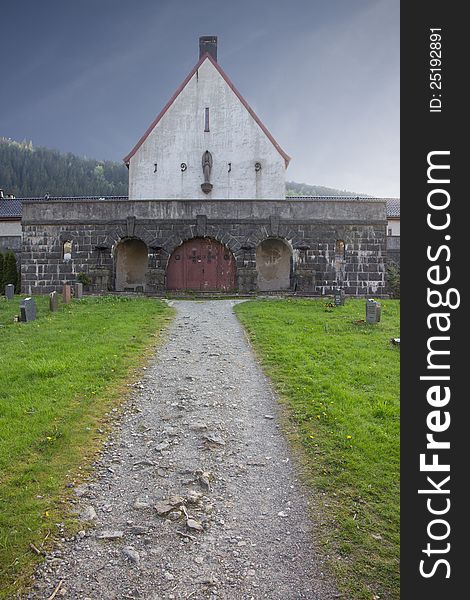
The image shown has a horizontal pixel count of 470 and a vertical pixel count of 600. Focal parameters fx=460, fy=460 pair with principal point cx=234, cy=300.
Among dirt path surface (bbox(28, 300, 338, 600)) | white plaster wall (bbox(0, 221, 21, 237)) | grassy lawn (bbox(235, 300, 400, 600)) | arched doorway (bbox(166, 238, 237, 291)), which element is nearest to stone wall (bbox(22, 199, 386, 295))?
arched doorway (bbox(166, 238, 237, 291))

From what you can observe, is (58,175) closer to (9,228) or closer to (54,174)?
(54,174)

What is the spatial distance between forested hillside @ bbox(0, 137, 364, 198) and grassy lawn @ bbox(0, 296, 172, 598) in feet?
252

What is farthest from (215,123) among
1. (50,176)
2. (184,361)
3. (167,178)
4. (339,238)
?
(50,176)

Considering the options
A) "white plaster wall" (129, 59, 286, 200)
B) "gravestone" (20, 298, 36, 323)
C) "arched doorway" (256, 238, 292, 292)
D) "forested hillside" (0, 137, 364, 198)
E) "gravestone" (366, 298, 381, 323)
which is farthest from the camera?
"forested hillside" (0, 137, 364, 198)

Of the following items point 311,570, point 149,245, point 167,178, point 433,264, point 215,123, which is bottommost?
point 311,570

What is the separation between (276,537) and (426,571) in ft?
5.52

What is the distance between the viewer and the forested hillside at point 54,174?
3546 inches

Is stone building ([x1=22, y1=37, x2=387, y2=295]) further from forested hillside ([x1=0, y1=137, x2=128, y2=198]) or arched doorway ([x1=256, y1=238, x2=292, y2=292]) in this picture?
forested hillside ([x1=0, y1=137, x2=128, y2=198])

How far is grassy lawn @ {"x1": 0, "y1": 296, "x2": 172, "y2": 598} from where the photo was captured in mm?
4059

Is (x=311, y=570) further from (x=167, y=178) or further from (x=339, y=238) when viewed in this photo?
(x=167, y=178)

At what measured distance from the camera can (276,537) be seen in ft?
13.2

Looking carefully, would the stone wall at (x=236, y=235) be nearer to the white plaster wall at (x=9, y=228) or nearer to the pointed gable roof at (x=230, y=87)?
the pointed gable roof at (x=230, y=87)

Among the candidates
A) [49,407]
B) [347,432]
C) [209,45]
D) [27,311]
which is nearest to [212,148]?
[209,45]

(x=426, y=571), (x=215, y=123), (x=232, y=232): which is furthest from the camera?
(x=215, y=123)
